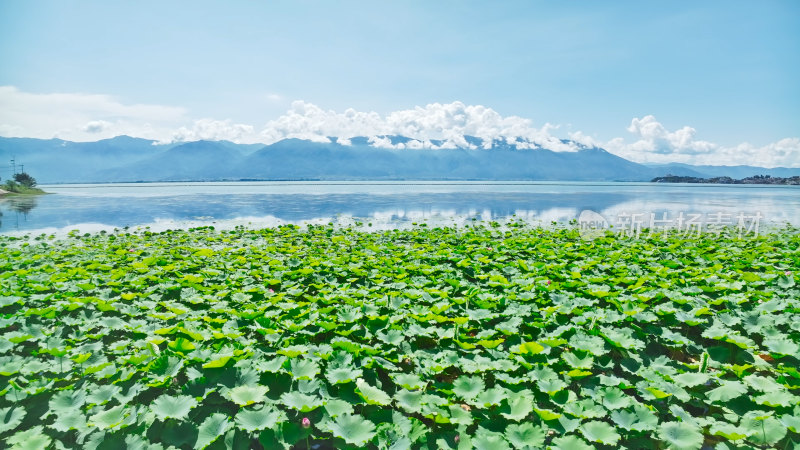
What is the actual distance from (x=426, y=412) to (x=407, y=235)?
13.2m

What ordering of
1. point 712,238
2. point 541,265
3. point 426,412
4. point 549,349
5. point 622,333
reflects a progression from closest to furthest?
1. point 426,412
2. point 549,349
3. point 622,333
4. point 541,265
5. point 712,238

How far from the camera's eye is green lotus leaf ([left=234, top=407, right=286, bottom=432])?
357 centimetres

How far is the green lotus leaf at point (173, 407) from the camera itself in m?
3.63

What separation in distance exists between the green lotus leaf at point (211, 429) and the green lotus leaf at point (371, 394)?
3.89ft

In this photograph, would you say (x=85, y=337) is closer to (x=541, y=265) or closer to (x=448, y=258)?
(x=448, y=258)

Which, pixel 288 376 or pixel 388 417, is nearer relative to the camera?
pixel 388 417

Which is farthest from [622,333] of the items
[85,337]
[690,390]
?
[85,337]

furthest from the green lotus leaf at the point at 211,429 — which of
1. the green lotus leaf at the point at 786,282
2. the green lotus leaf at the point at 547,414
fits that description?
the green lotus leaf at the point at 786,282

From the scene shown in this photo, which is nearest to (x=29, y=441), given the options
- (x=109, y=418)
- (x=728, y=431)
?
(x=109, y=418)

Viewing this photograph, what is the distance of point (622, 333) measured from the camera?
5.60 metres

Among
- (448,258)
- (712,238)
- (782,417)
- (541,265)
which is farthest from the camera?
(712,238)

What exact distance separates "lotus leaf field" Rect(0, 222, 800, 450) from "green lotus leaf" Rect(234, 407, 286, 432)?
15 millimetres

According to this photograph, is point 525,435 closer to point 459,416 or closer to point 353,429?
point 459,416

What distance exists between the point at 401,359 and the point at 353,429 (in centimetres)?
145
